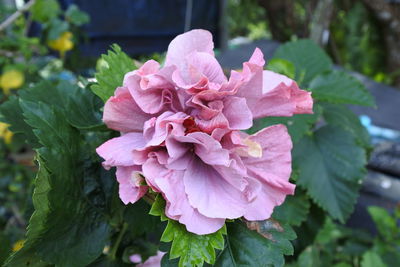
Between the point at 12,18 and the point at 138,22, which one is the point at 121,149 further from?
the point at 138,22

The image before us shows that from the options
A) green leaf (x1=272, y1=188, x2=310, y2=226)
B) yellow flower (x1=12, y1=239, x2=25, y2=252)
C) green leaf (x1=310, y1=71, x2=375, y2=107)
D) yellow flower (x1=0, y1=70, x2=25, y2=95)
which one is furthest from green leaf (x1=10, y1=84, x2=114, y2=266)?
yellow flower (x1=0, y1=70, x2=25, y2=95)

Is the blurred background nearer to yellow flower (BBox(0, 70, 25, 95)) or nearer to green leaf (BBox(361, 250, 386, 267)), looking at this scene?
yellow flower (BBox(0, 70, 25, 95))

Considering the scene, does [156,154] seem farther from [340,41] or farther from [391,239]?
[340,41]

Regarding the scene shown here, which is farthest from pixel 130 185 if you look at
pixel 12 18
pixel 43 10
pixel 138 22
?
pixel 138 22

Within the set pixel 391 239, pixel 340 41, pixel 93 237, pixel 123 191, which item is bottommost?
pixel 340 41

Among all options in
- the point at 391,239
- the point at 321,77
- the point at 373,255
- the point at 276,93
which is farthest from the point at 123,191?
the point at 391,239

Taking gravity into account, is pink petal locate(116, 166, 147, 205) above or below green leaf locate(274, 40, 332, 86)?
above

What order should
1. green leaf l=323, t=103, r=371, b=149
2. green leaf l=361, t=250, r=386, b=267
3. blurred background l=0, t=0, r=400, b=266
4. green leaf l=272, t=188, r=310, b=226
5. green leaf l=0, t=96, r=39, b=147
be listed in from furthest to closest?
blurred background l=0, t=0, r=400, b=266 → green leaf l=361, t=250, r=386, b=267 → green leaf l=323, t=103, r=371, b=149 → green leaf l=272, t=188, r=310, b=226 → green leaf l=0, t=96, r=39, b=147
